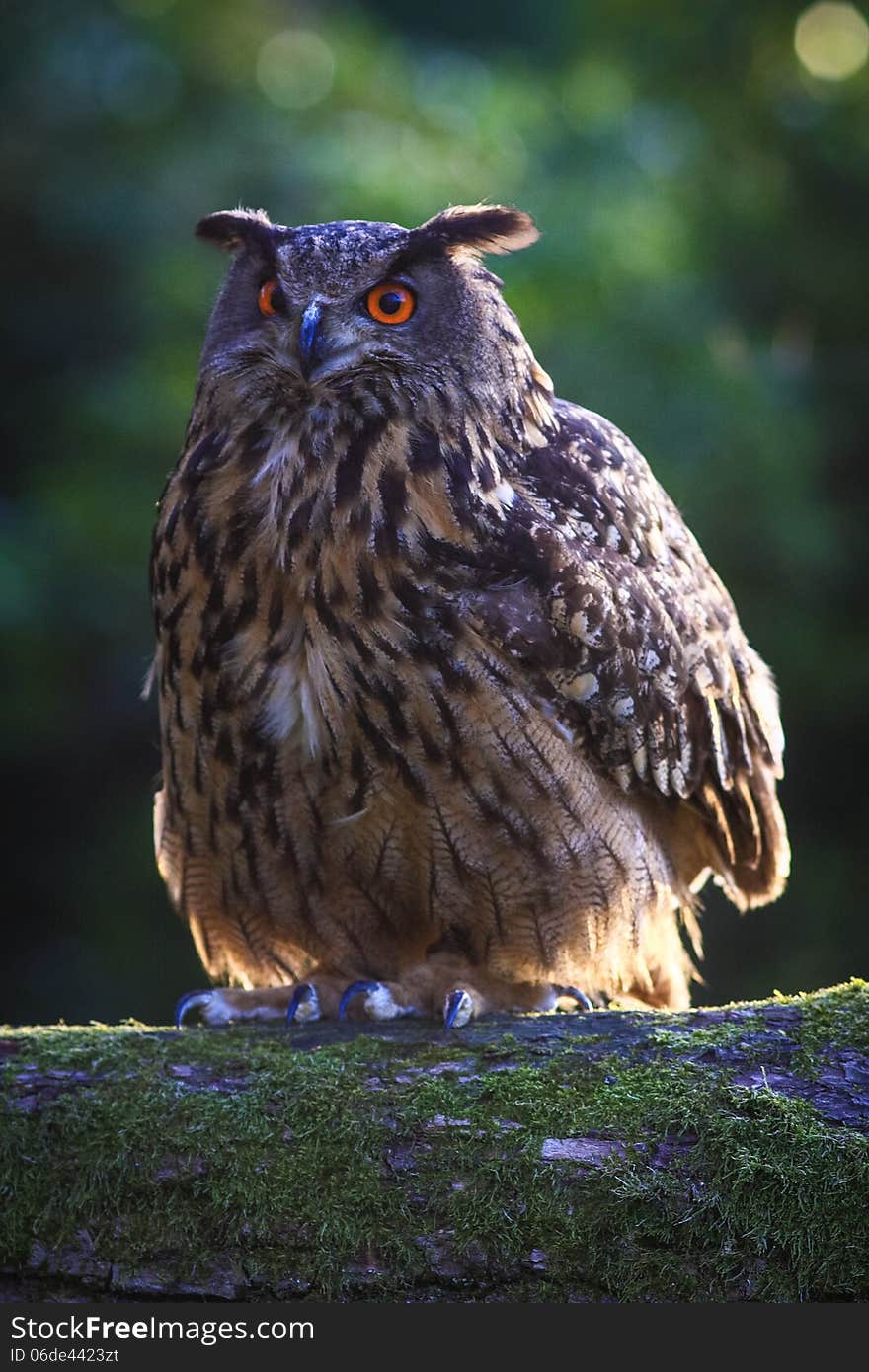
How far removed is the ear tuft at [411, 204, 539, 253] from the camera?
98.4 inches

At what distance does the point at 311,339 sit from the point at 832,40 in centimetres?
474

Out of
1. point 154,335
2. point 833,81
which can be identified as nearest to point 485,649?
point 154,335

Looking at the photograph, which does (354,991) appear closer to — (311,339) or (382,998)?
(382,998)

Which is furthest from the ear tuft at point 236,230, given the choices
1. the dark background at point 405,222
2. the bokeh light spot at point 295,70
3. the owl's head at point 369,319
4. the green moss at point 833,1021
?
the bokeh light spot at point 295,70

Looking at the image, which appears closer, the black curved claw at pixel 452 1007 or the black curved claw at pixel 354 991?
the black curved claw at pixel 452 1007

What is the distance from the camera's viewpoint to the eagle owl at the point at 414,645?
2.41 m

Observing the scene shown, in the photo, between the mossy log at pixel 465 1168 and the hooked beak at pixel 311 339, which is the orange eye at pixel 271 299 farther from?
the mossy log at pixel 465 1168

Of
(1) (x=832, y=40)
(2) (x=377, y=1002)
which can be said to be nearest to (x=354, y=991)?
(2) (x=377, y=1002)

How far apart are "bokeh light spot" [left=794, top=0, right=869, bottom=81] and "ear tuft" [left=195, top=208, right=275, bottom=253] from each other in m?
4.26

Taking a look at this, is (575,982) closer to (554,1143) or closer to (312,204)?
(554,1143)

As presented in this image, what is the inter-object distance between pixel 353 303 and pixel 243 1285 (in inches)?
58.0

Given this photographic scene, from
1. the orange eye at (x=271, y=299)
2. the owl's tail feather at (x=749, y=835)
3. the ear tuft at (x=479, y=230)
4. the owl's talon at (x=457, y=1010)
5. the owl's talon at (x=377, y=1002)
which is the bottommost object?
the owl's talon at (x=457, y=1010)

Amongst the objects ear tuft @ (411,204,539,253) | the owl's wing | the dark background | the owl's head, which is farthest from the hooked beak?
the dark background

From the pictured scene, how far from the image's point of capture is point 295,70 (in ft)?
19.9
